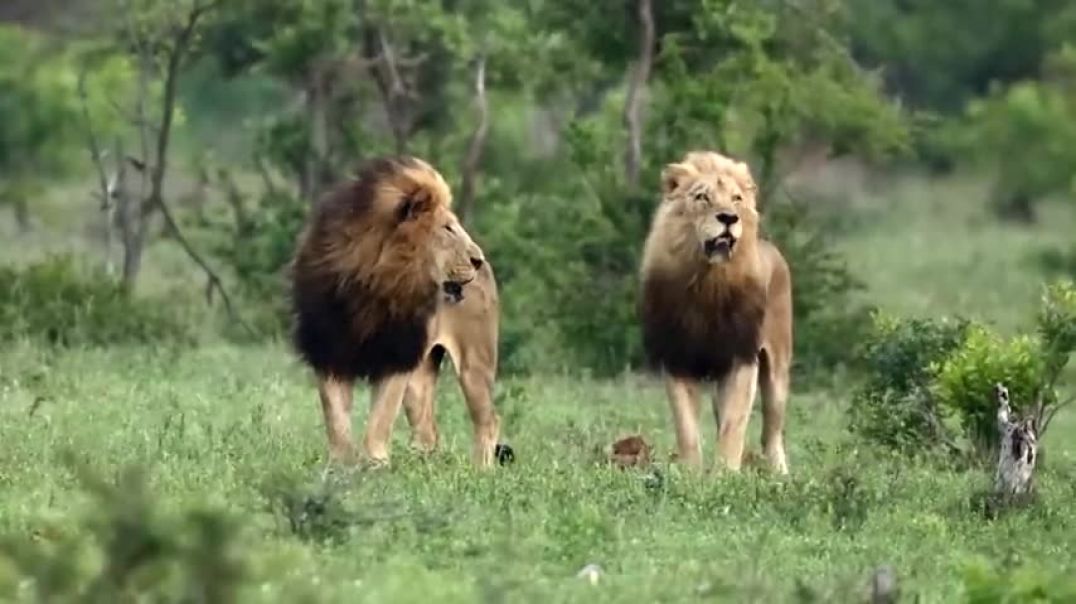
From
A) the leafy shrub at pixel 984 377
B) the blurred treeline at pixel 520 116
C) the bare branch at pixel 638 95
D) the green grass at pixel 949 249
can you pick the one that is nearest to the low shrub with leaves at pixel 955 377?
the leafy shrub at pixel 984 377

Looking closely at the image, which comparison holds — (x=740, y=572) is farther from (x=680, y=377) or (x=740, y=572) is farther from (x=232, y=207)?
(x=232, y=207)

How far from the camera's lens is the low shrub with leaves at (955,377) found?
452 inches

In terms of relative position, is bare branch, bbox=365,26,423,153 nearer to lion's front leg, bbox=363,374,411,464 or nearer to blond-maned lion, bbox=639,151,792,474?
blond-maned lion, bbox=639,151,792,474

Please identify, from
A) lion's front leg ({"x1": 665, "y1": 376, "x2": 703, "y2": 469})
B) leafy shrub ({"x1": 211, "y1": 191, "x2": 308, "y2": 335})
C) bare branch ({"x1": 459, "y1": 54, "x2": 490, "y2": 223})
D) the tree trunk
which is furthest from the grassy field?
the tree trunk

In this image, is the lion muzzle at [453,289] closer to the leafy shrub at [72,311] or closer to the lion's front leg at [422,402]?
the lion's front leg at [422,402]

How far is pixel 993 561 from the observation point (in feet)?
30.6

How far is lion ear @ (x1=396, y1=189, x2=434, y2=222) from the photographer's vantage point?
1119 cm

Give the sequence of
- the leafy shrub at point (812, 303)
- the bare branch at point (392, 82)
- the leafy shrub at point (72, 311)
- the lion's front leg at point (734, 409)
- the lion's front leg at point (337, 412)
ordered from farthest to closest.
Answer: the bare branch at point (392, 82) → the leafy shrub at point (812, 303) → the leafy shrub at point (72, 311) → the lion's front leg at point (734, 409) → the lion's front leg at point (337, 412)

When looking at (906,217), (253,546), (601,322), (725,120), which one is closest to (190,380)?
(601,322)

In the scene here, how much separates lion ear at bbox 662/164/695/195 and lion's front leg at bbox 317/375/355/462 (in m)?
1.61

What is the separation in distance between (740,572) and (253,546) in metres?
1.49

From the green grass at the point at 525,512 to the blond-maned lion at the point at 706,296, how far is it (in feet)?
1.38

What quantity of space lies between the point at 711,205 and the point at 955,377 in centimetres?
121

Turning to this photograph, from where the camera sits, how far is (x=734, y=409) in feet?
39.5
